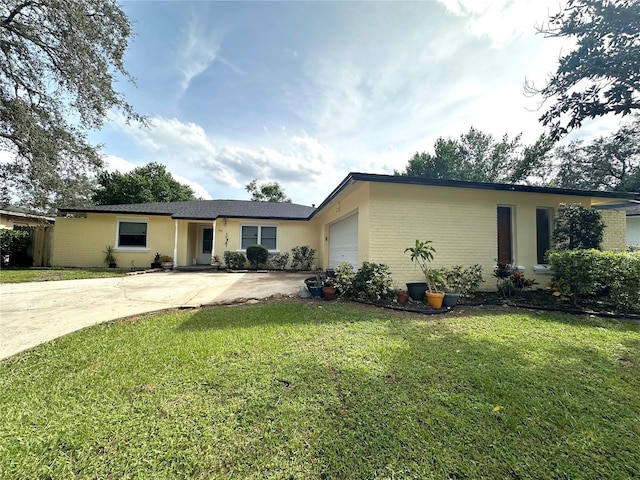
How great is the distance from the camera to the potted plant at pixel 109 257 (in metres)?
12.7

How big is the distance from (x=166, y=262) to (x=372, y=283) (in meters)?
11.2

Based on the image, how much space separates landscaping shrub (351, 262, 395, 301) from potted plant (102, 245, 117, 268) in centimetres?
1276

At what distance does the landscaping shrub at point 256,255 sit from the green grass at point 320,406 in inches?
351

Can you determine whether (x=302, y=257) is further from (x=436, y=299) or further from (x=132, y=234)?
(x=132, y=234)

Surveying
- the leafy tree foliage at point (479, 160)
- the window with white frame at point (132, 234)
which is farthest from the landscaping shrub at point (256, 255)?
the leafy tree foliage at point (479, 160)

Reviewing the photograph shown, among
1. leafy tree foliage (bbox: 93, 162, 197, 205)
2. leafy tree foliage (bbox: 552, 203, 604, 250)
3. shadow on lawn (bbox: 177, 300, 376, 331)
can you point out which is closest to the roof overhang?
leafy tree foliage (bbox: 552, 203, 604, 250)

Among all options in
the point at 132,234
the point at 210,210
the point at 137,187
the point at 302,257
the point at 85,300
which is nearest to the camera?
the point at 85,300

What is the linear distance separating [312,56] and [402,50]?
2929mm

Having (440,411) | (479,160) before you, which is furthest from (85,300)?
(479,160)

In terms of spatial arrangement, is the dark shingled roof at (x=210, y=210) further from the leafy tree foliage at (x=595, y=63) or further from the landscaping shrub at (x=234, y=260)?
the leafy tree foliage at (x=595, y=63)

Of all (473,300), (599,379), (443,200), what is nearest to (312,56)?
(443,200)

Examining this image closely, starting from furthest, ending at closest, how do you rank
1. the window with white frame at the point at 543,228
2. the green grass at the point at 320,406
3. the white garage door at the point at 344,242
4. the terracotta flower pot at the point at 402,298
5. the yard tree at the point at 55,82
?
the white garage door at the point at 344,242, the window with white frame at the point at 543,228, the yard tree at the point at 55,82, the terracotta flower pot at the point at 402,298, the green grass at the point at 320,406

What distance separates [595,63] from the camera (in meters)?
4.60

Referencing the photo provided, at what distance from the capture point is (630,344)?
3750mm
